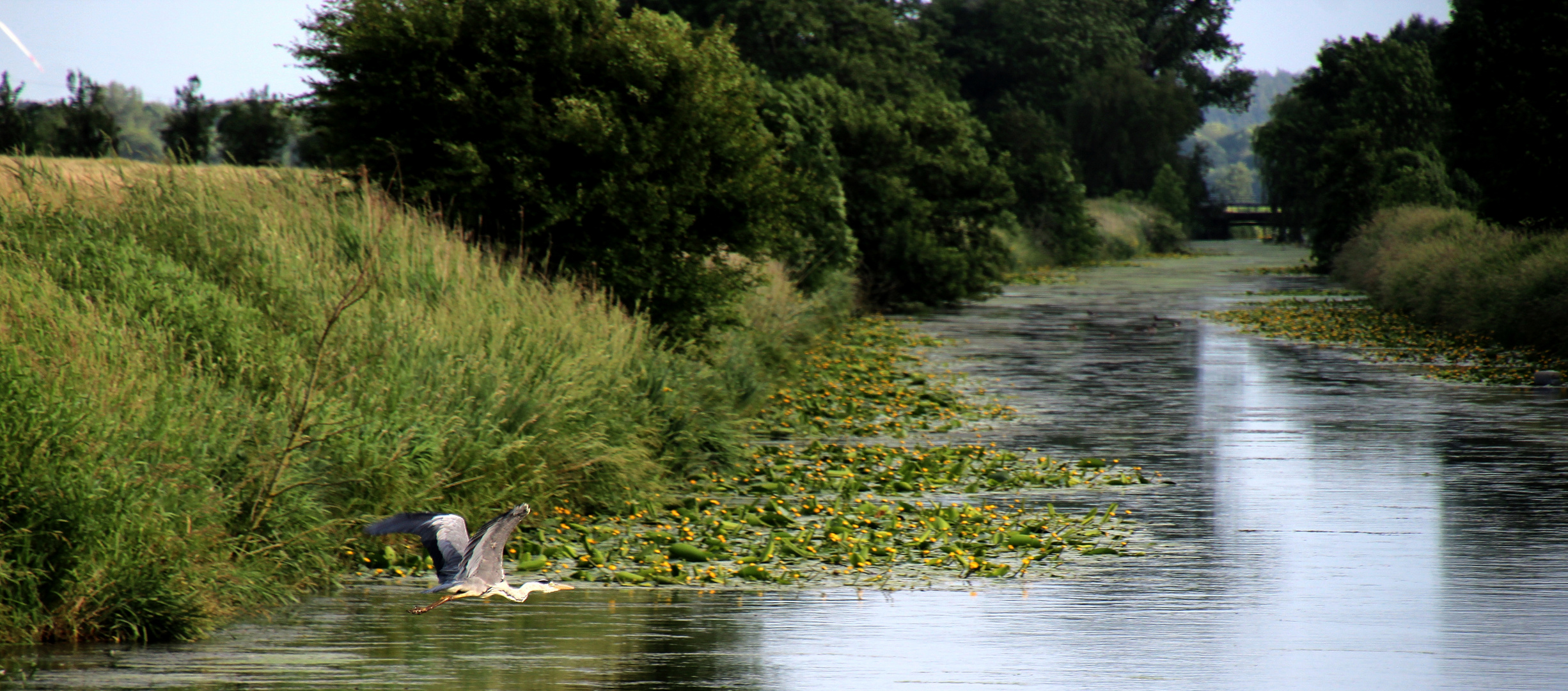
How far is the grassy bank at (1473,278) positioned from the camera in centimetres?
2252

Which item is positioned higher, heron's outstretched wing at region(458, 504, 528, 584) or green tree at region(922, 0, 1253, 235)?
green tree at region(922, 0, 1253, 235)

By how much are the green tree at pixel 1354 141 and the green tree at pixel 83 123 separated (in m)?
29.8

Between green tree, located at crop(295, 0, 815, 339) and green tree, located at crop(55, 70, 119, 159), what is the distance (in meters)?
21.5

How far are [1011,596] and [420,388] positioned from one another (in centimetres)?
399

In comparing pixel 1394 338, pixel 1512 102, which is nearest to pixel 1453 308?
pixel 1394 338

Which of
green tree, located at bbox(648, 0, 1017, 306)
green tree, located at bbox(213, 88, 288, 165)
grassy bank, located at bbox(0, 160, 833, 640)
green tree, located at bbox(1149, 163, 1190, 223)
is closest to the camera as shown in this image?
grassy bank, located at bbox(0, 160, 833, 640)

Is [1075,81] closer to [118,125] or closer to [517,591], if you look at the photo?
[118,125]

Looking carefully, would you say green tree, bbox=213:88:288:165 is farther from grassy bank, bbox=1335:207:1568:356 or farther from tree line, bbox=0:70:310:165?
grassy bank, bbox=1335:207:1568:356

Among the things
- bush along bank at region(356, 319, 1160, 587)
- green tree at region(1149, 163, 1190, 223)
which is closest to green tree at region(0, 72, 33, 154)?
bush along bank at region(356, 319, 1160, 587)

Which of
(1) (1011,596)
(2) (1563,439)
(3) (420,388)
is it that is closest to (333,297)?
(3) (420,388)

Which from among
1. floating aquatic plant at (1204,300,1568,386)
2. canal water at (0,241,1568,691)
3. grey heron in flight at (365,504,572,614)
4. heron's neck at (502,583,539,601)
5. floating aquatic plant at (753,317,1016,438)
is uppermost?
grey heron in flight at (365,504,572,614)

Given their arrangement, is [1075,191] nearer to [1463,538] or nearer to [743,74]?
[743,74]

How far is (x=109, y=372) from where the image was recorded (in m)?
7.97

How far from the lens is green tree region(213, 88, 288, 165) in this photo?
126 feet
